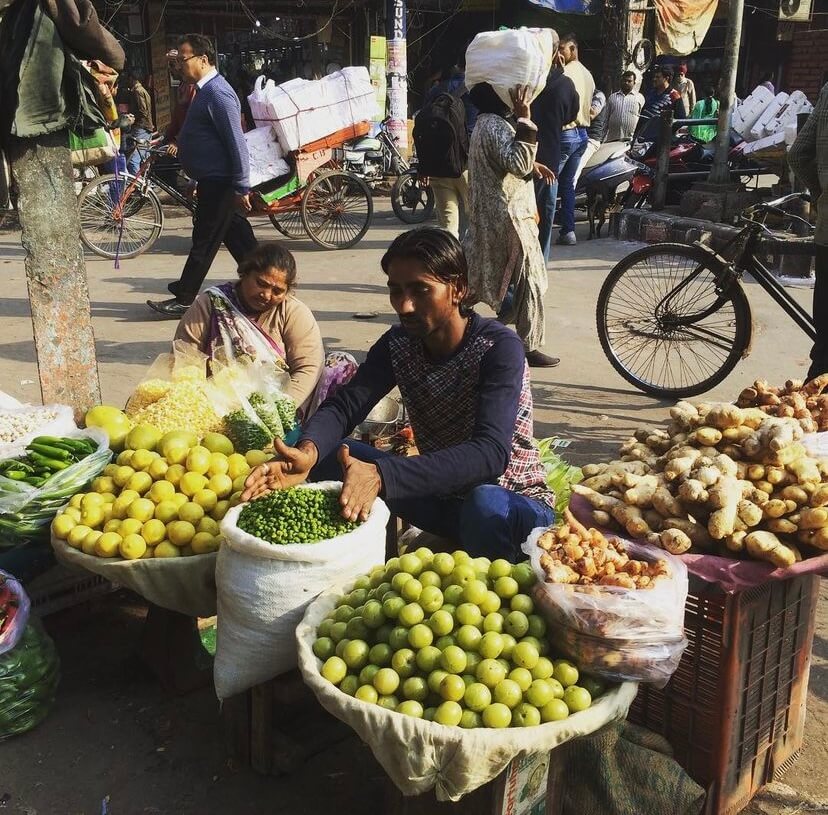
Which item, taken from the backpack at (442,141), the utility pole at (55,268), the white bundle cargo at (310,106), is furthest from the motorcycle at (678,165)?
the utility pole at (55,268)

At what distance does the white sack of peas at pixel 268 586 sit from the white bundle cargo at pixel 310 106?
7564 mm

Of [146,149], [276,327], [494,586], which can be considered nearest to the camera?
[494,586]

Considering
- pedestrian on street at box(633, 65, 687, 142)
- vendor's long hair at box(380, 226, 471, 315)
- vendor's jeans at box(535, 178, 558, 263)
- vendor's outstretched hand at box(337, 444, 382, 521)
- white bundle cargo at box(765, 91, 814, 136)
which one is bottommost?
vendor's outstretched hand at box(337, 444, 382, 521)

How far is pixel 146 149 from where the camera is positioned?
36.6 ft

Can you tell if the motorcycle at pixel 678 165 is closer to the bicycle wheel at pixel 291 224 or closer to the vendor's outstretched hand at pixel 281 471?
the bicycle wheel at pixel 291 224

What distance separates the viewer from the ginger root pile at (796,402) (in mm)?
2811

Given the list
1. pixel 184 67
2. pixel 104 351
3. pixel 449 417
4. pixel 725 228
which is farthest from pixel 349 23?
pixel 449 417

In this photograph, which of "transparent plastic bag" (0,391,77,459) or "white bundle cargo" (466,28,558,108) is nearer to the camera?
"transparent plastic bag" (0,391,77,459)

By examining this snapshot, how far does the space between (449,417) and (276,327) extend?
1297mm

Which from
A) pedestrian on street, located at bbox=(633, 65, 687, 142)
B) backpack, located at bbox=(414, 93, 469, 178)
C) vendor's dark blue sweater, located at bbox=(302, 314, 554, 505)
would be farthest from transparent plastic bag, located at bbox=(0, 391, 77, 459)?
pedestrian on street, located at bbox=(633, 65, 687, 142)

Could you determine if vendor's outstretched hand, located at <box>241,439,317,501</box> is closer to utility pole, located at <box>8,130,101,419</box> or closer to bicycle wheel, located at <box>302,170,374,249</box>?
utility pole, located at <box>8,130,101,419</box>

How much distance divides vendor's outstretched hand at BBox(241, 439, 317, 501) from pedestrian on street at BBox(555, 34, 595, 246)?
730 cm

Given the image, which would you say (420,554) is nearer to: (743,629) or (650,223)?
(743,629)

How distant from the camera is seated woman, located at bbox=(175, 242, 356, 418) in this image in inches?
149
